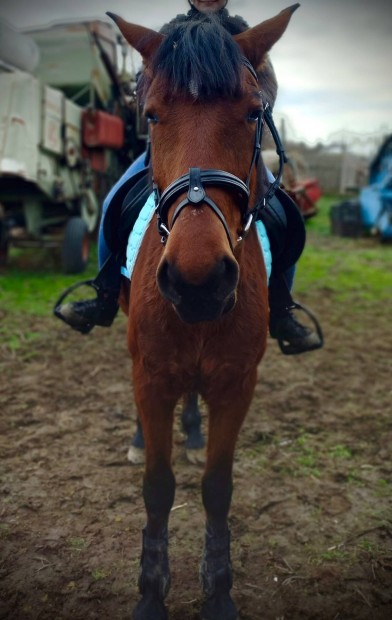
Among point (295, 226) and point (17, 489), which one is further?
point (17, 489)

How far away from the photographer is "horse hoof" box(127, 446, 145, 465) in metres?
3.33

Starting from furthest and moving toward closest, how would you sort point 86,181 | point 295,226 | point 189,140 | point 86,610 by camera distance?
point 86,181, point 295,226, point 86,610, point 189,140

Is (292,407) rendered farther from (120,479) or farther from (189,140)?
(189,140)

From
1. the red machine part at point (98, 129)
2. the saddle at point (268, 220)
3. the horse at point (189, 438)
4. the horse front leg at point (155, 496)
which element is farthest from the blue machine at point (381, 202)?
the horse front leg at point (155, 496)

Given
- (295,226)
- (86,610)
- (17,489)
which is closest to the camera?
(86,610)

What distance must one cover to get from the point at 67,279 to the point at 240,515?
5.83 meters

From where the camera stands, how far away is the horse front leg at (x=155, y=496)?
7.27 feet

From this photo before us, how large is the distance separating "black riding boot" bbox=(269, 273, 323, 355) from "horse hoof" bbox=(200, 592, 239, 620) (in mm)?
1452

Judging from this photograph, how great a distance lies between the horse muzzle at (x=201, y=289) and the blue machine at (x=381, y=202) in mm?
12085

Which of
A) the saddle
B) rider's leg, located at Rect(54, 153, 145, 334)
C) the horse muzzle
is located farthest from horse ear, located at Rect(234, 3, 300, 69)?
rider's leg, located at Rect(54, 153, 145, 334)

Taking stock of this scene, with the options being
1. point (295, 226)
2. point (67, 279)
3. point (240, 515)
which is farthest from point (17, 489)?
point (67, 279)

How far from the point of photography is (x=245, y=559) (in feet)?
8.44

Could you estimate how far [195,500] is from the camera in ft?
9.86

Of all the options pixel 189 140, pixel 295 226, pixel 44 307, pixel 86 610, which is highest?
pixel 189 140
